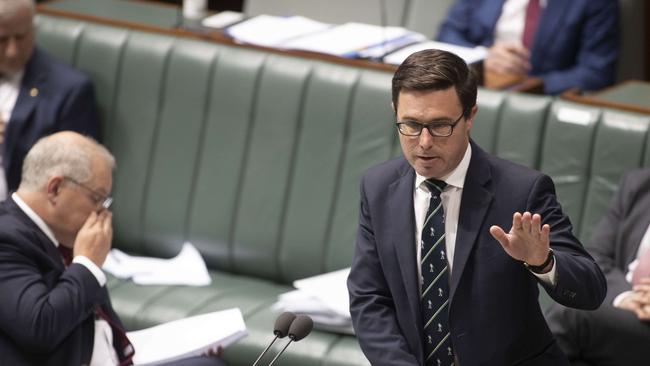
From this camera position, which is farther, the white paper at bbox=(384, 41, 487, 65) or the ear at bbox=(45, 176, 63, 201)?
the white paper at bbox=(384, 41, 487, 65)

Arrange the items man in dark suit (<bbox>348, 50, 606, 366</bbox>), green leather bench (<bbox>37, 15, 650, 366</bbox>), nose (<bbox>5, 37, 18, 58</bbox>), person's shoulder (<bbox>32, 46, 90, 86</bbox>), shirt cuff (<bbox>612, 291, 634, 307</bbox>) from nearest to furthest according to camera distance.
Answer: man in dark suit (<bbox>348, 50, 606, 366</bbox>)
shirt cuff (<bbox>612, 291, 634, 307</bbox>)
green leather bench (<bbox>37, 15, 650, 366</bbox>)
nose (<bbox>5, 37, 18, 58</bbox>)
person's shoulder (<bbox>32, 46, 90, 86</bbox>)

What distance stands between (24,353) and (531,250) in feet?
4.47

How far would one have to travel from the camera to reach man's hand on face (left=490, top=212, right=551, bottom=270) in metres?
2.67

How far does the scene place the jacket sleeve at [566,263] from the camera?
9.14 feet

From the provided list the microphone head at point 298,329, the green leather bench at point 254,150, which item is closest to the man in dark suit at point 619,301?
the green leather bench at point 254,150

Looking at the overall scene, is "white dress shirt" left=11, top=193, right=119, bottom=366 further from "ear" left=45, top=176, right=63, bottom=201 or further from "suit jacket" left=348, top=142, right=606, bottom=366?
"suit jacket" left=348, top=142, right=606, bottom=366

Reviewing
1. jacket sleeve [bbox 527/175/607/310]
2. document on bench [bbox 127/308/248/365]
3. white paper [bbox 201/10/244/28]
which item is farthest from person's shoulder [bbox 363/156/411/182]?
white paper [bbox 201/10/244/28]

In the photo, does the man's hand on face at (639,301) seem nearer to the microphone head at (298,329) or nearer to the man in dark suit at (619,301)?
the man in dark suit at (619,301)

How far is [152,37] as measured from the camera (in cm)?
468

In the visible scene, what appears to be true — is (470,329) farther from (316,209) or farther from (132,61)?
(132,61)

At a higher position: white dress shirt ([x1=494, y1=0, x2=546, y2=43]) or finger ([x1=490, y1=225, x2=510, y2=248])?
finger ([x1=490, y1=225, x2=510, y2=248])

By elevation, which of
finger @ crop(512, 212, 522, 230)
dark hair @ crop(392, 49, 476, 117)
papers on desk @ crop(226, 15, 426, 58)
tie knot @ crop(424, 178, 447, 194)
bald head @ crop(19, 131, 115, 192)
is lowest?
bald head @ crop(19, 131, 115, 192)

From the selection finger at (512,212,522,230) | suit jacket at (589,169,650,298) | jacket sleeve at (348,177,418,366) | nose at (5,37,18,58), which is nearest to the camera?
finger at (512,212,522,230)

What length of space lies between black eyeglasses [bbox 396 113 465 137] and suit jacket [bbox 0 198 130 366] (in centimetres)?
99
